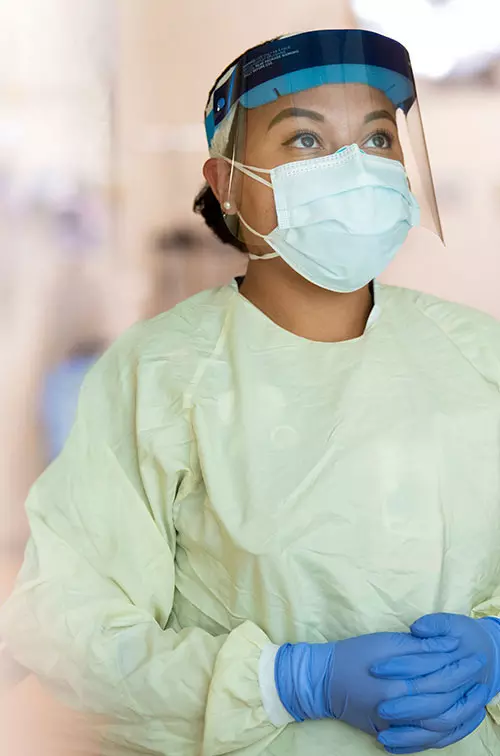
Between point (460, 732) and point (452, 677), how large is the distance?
9cm

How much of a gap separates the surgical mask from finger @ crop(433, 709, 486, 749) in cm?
57

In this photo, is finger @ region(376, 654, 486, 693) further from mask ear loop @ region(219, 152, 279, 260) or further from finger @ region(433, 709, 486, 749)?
mask ear loop @ region(219, 152, 279, 260)

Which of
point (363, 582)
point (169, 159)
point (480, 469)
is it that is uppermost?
point (169, 159)

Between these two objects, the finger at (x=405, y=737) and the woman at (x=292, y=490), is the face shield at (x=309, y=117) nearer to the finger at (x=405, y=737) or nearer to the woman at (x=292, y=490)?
the woman at (x=292, y=490)

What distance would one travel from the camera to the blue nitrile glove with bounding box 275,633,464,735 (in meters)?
0.91

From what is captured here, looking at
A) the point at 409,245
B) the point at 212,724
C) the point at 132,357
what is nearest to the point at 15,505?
the point at 132,357

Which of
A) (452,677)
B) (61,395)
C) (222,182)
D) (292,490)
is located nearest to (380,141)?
(222,182)

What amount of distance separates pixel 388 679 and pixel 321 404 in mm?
343

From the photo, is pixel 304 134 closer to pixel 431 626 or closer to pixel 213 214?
pixel 213 214

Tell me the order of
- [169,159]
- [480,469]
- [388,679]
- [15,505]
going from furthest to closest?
A: 1. [169,159]
2. [15,505]
3. [480,469]
4. [388,679]

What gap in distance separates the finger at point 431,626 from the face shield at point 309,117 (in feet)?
1.63

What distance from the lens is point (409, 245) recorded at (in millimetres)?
1567

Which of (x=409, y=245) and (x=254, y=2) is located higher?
(x=254, y=2)

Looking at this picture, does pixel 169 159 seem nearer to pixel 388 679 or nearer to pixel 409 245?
pixel 409 245
